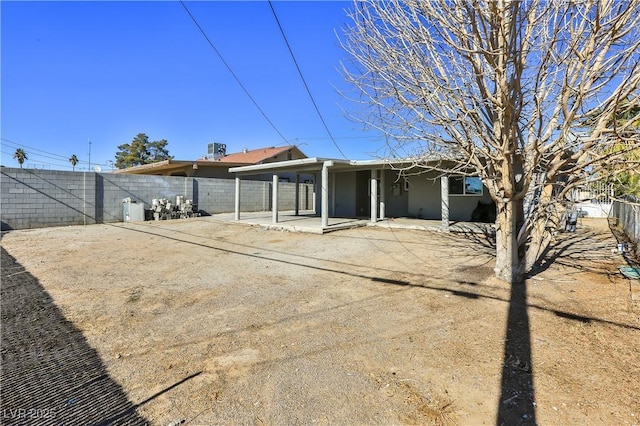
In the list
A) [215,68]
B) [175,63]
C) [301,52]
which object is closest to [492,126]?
[301,52]

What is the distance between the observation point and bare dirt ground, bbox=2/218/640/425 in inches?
86.5

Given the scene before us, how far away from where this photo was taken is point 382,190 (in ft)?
41.0

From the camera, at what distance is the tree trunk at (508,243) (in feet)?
16.3

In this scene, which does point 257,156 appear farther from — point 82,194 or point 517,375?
point 517,375

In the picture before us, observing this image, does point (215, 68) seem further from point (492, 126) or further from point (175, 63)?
point (492, 126)

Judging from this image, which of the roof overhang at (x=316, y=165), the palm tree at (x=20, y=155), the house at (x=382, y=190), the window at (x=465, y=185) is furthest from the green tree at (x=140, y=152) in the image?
the window at (x=465, y=185)

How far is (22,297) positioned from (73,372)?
2811 mm

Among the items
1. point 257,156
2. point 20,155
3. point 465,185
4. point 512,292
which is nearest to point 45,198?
point 257,156

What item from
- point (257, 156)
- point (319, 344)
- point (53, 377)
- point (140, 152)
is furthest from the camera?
point (140, 152)

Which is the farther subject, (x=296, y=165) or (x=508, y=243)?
(x=296, y=165)

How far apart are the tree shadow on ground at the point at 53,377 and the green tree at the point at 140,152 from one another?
4272cm

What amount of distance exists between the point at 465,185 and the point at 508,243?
27.2ft

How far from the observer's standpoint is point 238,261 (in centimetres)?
702

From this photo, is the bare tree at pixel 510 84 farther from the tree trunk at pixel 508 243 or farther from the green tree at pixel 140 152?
the green tree at pixel 140 152
